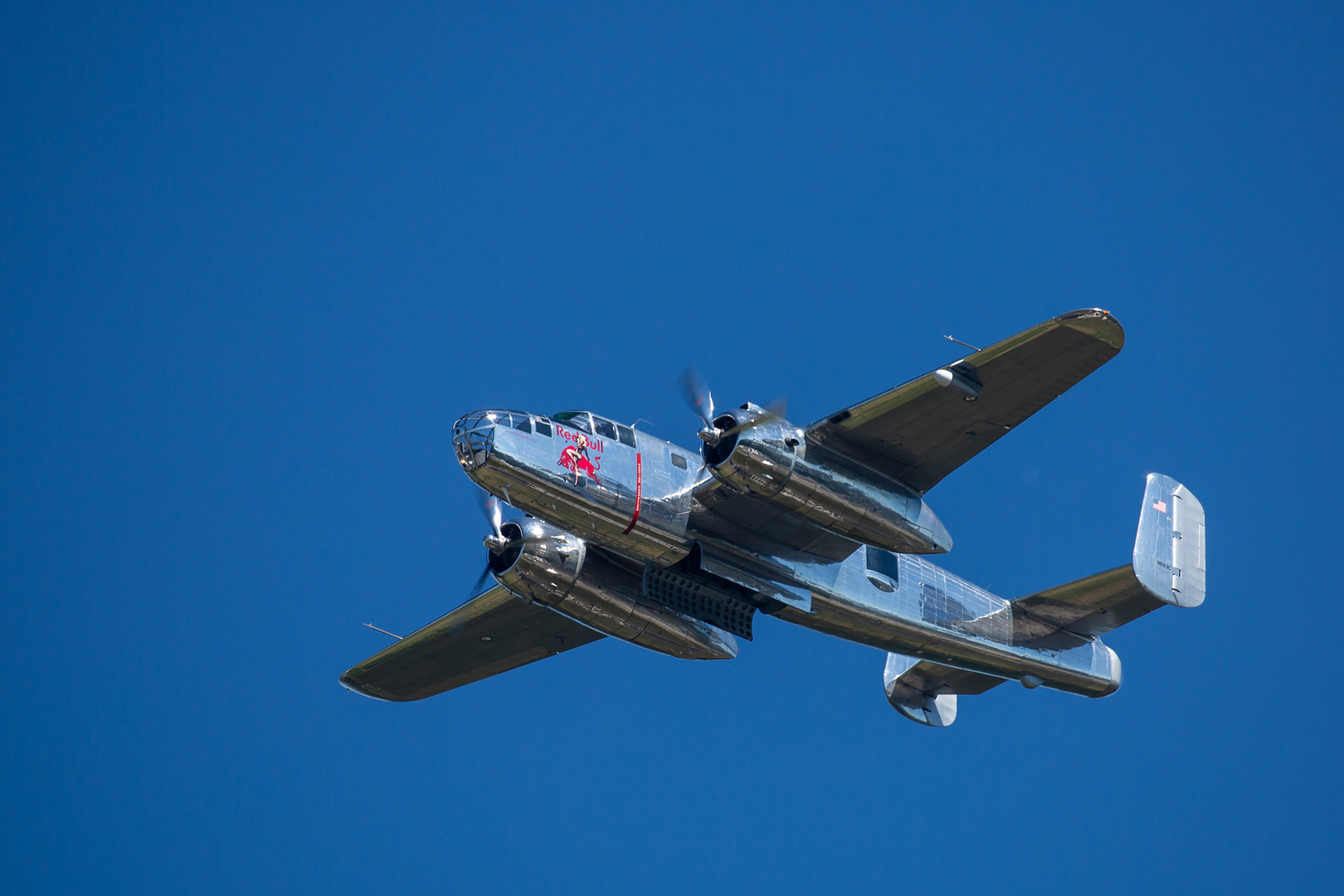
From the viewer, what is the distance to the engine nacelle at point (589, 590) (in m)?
20.9

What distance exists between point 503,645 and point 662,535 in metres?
6.64

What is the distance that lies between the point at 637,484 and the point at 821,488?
2.75 m

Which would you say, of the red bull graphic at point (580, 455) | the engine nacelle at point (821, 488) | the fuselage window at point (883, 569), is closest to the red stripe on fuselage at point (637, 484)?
the red bull graphic at point (580, 455)

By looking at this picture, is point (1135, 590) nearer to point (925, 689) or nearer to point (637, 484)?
point (925, 689)

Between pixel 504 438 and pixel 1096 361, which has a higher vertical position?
pixel 1096 361

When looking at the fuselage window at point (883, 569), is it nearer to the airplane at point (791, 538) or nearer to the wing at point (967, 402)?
the airplane at point (791, 538)

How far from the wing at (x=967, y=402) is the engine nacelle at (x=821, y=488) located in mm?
312

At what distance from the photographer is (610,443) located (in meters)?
19.6

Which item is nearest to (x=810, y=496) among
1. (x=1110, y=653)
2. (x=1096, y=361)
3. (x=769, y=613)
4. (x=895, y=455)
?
(x=895, y=455)

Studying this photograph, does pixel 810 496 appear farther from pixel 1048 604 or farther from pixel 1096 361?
pixel 1048 604

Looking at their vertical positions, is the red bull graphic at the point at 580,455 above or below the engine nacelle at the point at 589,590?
above

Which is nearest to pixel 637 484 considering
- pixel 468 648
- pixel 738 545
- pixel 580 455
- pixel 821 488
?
pixel 580 455

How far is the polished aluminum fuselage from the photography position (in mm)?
18844

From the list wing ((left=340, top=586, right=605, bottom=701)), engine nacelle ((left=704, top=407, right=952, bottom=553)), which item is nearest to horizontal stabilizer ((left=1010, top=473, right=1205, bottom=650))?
engine nacelle ((left=704, top=407, right=952, bottom=553))
